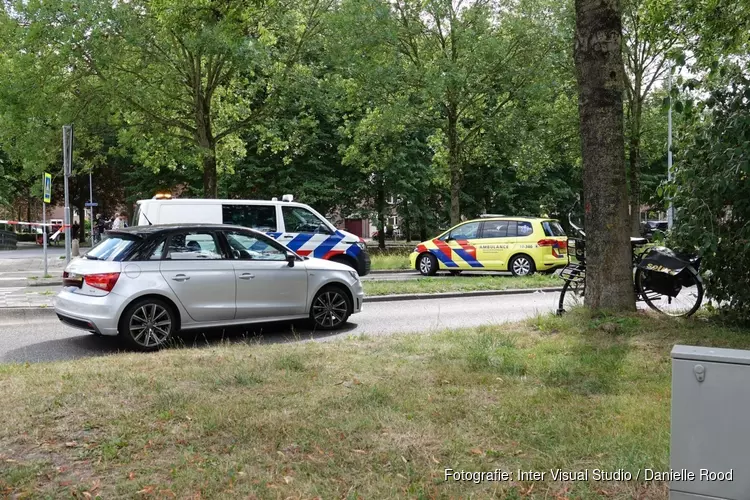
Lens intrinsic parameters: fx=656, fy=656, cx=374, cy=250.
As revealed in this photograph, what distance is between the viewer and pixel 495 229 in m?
18.0

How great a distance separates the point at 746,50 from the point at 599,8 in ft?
15.2

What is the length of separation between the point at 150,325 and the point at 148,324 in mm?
27

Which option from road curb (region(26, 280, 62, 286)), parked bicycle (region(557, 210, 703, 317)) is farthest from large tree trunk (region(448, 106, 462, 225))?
A: parked bicycle (region(557, 210, 703, 317))

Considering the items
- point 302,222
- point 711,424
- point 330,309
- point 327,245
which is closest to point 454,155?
point 327,245

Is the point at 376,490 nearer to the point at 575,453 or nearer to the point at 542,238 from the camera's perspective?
the point at 575,453

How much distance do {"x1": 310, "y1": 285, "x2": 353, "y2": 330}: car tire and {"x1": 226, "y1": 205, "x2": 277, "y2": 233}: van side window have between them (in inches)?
202

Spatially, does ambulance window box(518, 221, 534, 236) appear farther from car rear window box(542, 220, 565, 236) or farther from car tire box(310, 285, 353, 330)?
car tire box(310, 285, 353, 330)

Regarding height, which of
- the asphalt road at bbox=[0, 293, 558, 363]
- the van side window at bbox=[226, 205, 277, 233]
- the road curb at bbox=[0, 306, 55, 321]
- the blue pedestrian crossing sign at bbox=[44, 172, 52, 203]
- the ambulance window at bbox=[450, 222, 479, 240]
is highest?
the blue pedestrian crossing sign at bbox=[44, 172, 52, 203]

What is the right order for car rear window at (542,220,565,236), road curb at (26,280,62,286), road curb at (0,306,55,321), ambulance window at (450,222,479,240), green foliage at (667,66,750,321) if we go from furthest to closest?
1. ambulance window at (450,222,479,240)
2. car rear window at (542,220,565,236)
3. road curb at (26,280,62,286)
4. road curb at (0,306,55,321)
5. green foliage at (667,66,750,321)

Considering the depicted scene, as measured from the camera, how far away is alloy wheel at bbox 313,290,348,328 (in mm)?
9375

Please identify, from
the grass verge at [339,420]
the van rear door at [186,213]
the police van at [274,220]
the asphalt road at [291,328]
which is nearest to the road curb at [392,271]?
the police van at [274,220]

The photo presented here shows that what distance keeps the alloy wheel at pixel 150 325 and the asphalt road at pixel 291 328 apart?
1.26 feet

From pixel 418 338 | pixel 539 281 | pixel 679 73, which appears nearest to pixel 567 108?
pixel 539 281

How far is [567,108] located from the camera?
94.1 feet
